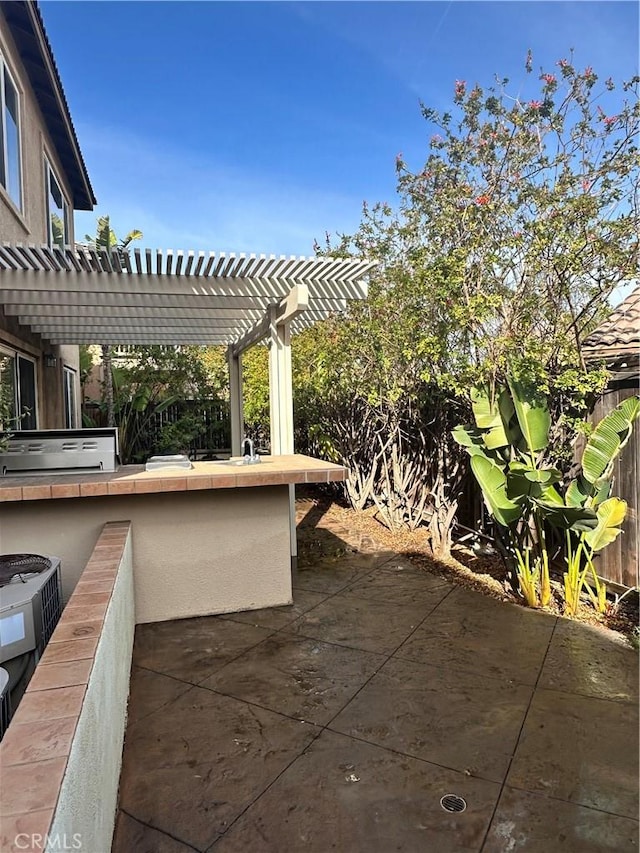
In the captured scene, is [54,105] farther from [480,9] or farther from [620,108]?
[620,108]

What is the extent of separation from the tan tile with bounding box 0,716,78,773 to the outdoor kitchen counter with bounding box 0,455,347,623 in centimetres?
322

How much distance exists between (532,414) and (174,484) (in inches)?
152

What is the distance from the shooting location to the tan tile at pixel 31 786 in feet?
4.26

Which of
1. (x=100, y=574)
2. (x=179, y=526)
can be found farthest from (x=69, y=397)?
(x=100, y=574)

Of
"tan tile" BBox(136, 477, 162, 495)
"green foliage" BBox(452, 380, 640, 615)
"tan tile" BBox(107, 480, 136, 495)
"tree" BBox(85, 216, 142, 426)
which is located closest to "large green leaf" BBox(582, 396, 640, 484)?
"green foliage" BBox(452, 380, 640, 615)

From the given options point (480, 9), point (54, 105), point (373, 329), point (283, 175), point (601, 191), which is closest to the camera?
point (601, 191)

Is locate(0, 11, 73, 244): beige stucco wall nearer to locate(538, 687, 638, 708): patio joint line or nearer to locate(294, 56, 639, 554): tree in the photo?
locate(294, 56, 639, 554): tree

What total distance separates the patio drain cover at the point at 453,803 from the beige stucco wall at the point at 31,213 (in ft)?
23.3

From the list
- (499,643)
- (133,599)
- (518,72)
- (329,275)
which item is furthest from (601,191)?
(133,599)

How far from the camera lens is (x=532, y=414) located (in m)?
5.74

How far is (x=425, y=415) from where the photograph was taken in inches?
335

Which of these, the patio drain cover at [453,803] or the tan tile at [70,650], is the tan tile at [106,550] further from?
the patio drain cover at [453,803]

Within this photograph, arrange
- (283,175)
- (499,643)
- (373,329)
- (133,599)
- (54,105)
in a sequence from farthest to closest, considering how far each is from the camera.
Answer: (283,175)
(54,105)
(373,329)
(133,599)
(499,643)

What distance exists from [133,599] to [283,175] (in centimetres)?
1112
